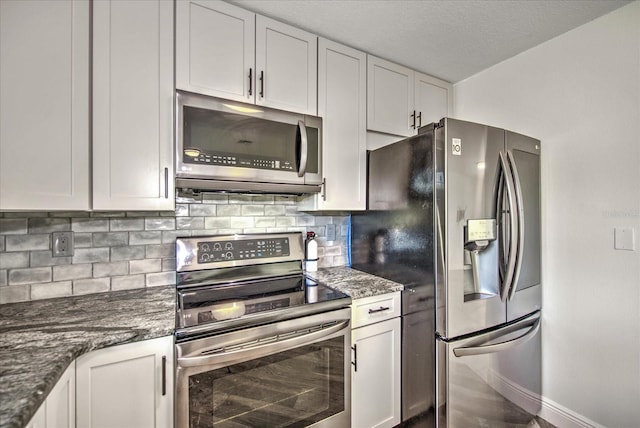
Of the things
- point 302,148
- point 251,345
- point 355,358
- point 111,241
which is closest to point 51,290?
point 111,241

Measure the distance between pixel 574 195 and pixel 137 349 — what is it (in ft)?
7.75

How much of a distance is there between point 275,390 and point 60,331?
2.75ft

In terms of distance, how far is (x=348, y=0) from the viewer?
1.46 m

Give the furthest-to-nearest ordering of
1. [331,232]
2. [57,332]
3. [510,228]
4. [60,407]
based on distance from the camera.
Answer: [331,232]
[510,228]
[57,332]
[60,407]

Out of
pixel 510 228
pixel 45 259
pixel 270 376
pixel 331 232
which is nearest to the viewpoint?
pixel 270 376

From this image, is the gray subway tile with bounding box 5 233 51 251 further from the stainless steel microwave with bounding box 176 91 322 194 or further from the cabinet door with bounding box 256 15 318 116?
the cabinet door with bounding box 256 15 318 116

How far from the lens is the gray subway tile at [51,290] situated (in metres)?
1.33

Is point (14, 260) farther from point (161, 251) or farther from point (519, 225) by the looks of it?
point (519, 225)

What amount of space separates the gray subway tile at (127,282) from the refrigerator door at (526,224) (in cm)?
203

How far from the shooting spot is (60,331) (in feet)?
3.27

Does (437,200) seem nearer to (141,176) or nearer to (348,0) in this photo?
(348,0)

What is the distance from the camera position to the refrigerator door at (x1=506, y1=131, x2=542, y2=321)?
158 cm

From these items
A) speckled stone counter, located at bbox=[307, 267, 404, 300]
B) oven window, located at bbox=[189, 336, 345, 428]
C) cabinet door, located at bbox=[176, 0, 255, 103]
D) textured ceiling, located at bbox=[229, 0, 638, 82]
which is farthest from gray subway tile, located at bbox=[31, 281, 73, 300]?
textured ceiling, located at bbox=[229, 0, 638, 82]

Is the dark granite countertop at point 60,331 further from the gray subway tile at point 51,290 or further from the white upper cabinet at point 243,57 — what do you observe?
the white upper cabinet at point 243,57
